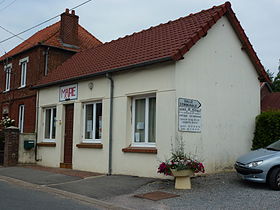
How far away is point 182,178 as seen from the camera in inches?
372

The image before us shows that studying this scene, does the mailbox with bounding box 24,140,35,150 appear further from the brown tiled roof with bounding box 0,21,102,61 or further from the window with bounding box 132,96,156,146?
the window with bounding box 132,96,156,146

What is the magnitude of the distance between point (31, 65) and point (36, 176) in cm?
846

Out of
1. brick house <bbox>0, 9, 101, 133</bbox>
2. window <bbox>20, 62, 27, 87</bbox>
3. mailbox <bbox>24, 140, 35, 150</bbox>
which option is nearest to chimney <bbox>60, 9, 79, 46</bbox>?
brick house <bbox>0, 9, 101, 133</bbox>

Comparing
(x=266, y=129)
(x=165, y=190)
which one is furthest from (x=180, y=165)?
(x=266, y=129)

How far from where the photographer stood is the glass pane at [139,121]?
11.8 metres

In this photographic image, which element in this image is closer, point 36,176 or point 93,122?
point 36,176

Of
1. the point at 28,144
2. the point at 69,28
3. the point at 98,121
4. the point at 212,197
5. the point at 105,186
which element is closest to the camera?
the point at 212,197

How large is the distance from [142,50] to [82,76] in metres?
2.65

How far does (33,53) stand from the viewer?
19.2m

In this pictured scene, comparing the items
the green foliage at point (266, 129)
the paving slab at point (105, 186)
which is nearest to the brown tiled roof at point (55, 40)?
the paving slab at point (105, 186)

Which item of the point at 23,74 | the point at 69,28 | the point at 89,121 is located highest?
the point at 69,28

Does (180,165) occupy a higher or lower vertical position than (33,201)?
higher

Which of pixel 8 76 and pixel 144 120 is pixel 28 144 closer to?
pixel 144 120

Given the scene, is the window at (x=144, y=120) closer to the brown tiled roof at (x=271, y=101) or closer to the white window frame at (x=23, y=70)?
the white window frame at (x=23, y=70)
